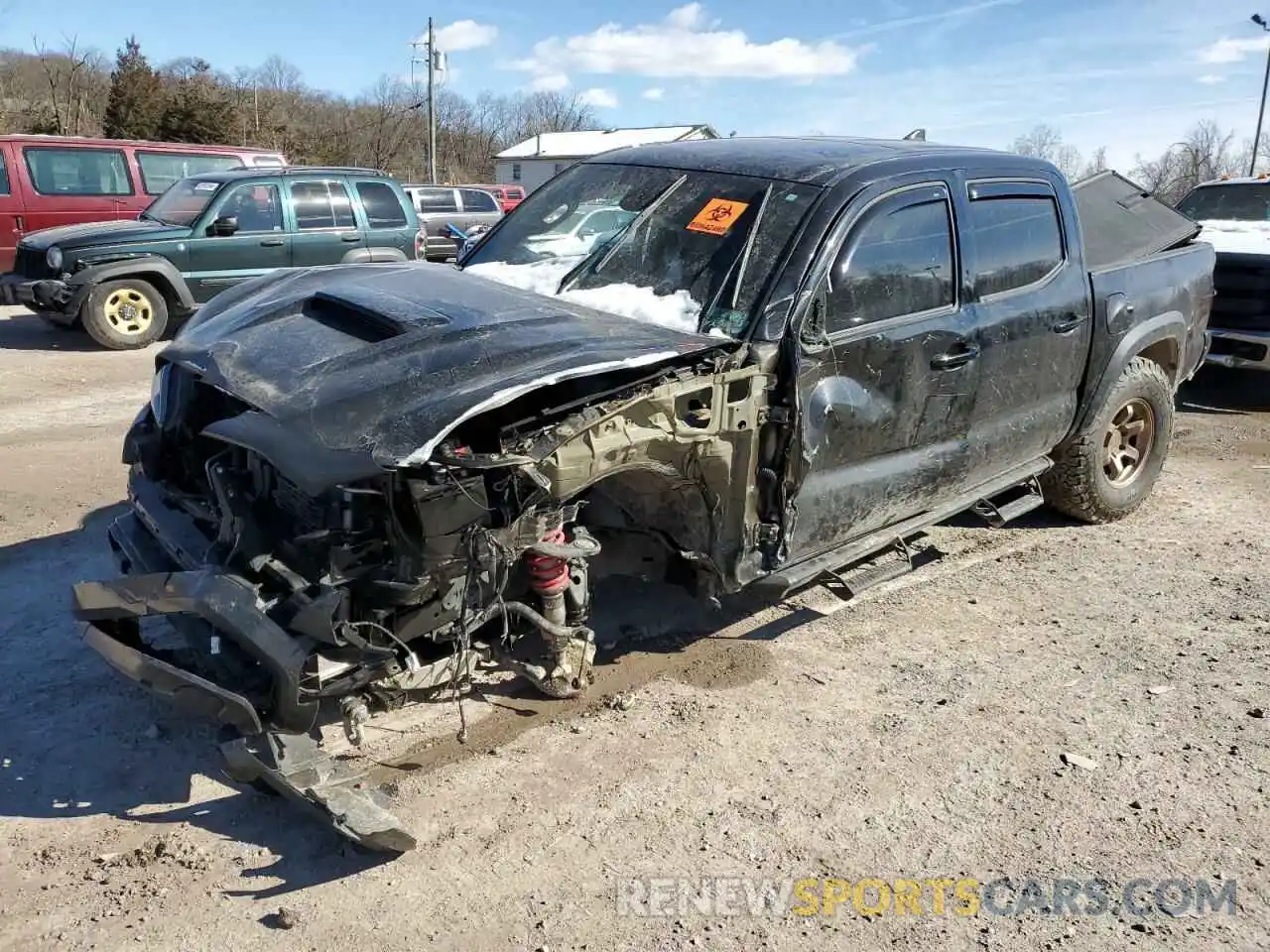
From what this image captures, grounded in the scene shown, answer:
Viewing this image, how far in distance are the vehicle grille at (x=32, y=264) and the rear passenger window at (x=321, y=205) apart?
100 inches

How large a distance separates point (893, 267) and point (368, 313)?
2057mm

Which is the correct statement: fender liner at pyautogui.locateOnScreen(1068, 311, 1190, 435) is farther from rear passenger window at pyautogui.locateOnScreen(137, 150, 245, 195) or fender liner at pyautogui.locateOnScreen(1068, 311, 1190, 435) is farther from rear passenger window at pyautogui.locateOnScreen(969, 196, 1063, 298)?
rear passenger window at pyautogui.locateOnScreen(137, 150, 245, 195)

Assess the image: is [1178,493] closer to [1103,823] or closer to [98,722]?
[1103,823]

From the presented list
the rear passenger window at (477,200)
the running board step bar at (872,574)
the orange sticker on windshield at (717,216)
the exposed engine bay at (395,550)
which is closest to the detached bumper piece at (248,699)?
the exposed engine bay at (395,550)

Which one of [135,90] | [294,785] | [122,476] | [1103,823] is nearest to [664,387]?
[294,785]

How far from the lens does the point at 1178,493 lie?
6.36m

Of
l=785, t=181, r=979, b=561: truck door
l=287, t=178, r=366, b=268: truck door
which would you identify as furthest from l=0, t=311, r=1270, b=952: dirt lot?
l=287, t=178, r=366, b=268: truck door

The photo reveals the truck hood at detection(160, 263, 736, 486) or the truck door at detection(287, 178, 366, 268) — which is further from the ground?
the truck door at detection(287, 178, 366, 268)

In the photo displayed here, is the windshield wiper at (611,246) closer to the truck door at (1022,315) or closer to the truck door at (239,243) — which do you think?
the truck door at (1022,315)

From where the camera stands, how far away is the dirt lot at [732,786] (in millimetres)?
2709

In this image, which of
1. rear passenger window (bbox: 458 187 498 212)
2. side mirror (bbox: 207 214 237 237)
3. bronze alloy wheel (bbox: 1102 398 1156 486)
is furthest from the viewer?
rear passenger window (bbox: 458 187 498 212)

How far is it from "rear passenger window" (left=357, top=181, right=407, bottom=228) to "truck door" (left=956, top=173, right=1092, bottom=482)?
8.57m

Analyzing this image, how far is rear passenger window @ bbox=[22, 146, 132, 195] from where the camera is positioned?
40.3ft

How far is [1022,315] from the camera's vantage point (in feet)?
14.8
